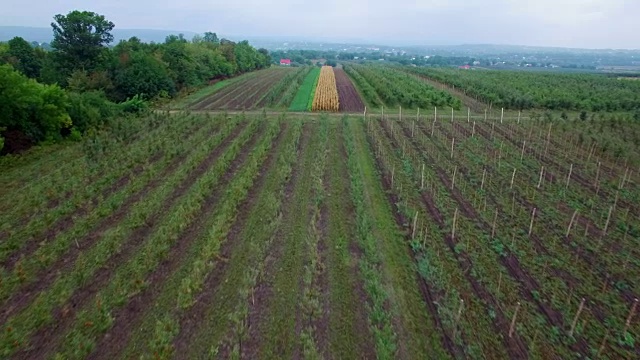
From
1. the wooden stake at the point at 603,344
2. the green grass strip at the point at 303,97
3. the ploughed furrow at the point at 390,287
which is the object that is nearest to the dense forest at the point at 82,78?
the green grass strip at the point at 303,97

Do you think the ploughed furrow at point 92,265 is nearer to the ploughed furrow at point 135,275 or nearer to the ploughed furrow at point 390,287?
the ploughed furrow at point 135,275

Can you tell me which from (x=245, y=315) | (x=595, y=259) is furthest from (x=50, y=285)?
(x=595, y=259)

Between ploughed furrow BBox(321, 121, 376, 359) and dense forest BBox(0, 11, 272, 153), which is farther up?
dense forest BBox(0, 11, 272, 153)

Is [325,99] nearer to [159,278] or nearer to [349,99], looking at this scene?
[349,99]

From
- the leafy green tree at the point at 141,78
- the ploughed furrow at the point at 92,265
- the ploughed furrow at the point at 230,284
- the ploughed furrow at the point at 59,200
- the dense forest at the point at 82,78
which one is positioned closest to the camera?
the ploughed furrow at the point at 230,284

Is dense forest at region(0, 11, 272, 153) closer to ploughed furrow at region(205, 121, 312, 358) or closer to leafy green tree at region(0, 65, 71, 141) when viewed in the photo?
leafy green tree at region(0, 65, 71, 141)

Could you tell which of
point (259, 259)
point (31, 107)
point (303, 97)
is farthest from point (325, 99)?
point (259, 259)

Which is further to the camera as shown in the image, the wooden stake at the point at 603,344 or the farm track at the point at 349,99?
the farm track at the point at 349,99

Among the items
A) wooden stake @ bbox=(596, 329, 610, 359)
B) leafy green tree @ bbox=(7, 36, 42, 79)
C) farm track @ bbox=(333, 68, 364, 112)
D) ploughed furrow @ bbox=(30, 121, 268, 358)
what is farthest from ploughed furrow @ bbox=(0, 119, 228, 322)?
leafy green tree @ bbox=(7, 36, 42, 79)
